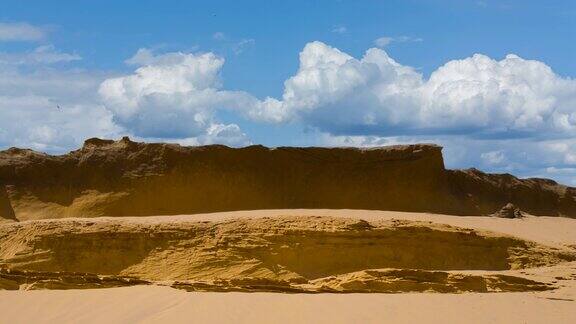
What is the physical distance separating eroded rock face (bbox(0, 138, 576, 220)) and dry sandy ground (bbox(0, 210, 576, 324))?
902cm

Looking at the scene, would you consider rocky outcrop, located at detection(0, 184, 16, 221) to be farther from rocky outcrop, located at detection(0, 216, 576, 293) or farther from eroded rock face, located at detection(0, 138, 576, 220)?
rocky outcrop, located at detection(0, 216, 576, 293)

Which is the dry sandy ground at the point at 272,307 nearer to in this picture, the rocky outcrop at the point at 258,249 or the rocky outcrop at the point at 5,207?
the rocky outcrop at the point at 258,249

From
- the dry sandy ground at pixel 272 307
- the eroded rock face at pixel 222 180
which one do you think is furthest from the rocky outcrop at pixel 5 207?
the dry sandy ground at pixel 272 307

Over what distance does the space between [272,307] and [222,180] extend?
10898 millimetres

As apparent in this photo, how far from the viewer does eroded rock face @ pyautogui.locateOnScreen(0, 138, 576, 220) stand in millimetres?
19297

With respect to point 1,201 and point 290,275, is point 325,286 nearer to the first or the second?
point 290,275

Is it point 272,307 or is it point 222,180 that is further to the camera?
point 222,180

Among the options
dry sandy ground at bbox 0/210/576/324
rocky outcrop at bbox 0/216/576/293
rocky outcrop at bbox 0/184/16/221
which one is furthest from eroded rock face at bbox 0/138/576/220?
dry sandy ground at bbox 0/210/576/324

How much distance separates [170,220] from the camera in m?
14.8

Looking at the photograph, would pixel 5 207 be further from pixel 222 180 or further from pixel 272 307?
pixel 272 307

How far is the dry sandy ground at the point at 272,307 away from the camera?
353 inches

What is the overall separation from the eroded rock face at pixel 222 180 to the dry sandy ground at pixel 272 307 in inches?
355

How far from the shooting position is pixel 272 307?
9.50 meters

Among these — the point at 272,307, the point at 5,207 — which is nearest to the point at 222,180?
the point at 5,207
